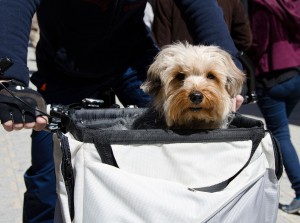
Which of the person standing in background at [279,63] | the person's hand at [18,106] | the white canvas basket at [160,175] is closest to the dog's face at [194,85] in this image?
the white canvas basket at [160,175]

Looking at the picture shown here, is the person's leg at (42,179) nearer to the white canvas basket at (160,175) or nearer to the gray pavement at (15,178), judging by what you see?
the white canvas basket at (160,175)

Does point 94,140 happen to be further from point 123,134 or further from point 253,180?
point 253,180

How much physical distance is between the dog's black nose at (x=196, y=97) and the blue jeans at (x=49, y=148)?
1.69 ft

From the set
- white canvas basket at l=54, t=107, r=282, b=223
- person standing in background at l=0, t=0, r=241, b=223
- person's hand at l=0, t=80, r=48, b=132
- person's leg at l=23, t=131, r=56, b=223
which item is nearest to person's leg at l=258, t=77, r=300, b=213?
person standing in background at l=0, t=0, r=241, b=223

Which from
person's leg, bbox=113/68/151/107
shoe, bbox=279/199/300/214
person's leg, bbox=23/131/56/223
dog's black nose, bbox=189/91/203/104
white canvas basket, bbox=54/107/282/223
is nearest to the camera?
white canvas basket, bbox=54/107/282/223

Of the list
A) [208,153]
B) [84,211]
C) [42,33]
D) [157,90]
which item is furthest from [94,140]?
[42,33]

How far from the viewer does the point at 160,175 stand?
183 cm

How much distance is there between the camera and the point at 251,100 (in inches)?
116

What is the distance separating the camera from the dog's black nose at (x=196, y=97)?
2.41 metres

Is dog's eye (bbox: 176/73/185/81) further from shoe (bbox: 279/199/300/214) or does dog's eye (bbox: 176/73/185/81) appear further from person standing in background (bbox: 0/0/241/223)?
shoe (bbox: 279/199/300/214)

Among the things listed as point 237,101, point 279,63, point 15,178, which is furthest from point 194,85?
point 15,178

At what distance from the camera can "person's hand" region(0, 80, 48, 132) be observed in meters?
1.91

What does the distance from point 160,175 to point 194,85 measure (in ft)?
2.49

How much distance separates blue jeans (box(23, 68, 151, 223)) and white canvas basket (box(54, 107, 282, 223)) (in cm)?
75
